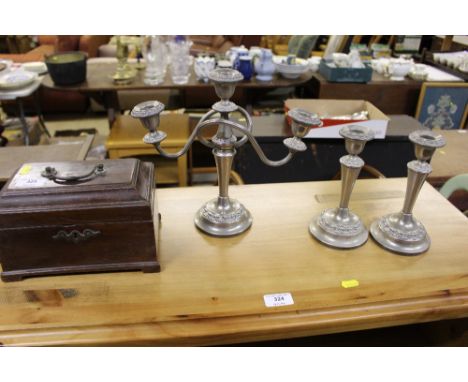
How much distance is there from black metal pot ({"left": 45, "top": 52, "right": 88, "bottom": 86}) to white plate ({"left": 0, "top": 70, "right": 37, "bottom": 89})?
244mm

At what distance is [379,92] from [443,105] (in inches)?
19.7

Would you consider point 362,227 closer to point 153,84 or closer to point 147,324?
point 147,324

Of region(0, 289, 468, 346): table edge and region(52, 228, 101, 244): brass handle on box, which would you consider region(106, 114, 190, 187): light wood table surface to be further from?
region(0, 289, 468, 346): table edge

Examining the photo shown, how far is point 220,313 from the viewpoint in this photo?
83 centimetres

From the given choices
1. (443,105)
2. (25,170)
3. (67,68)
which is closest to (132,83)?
(67,68)

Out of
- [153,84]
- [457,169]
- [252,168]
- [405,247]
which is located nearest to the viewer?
[405,247]

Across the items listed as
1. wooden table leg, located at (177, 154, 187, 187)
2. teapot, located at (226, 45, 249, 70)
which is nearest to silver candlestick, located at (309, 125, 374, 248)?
wooden table leg, located at (177, 154, 187, 187)

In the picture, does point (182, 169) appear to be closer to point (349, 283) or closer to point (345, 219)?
point (345, 219)

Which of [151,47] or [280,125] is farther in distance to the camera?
[151,47]

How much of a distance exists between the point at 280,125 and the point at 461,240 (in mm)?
1079

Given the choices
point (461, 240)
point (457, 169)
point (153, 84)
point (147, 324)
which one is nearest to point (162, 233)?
point (147, 324)

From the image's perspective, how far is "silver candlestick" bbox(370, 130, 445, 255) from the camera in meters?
0.95
